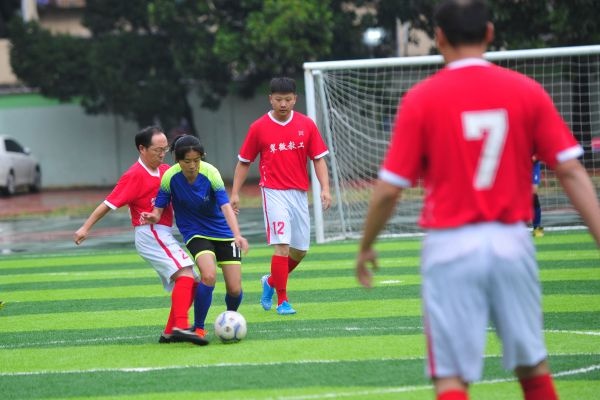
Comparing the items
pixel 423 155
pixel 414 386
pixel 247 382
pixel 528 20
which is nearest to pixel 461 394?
pixel 423 155

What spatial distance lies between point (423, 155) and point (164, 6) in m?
29.4

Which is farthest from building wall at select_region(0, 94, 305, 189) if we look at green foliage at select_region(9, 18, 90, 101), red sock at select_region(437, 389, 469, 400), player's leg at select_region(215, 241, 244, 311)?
red sock at select_region(437, 389, 469, 400)

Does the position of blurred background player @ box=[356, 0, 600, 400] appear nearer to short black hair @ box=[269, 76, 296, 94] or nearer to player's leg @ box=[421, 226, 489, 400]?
player's leg @ box=[421, 226, 489, 400]

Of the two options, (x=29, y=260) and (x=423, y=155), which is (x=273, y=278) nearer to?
(x=423, y=155)

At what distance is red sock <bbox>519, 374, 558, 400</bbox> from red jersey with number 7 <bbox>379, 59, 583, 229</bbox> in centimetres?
71

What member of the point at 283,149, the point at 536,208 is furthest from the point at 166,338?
the point at 536,208

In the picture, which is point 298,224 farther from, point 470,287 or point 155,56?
point 155,56

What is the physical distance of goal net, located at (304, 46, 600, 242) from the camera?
60.3 ft

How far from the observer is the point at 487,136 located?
4.60 m

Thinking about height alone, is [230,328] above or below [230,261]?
below

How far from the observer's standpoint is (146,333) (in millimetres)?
9875

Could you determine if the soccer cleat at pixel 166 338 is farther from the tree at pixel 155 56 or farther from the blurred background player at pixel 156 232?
the tree at pixel 155 56

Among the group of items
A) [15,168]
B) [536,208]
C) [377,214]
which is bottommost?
[15,168]

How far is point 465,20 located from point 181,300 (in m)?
4.71
